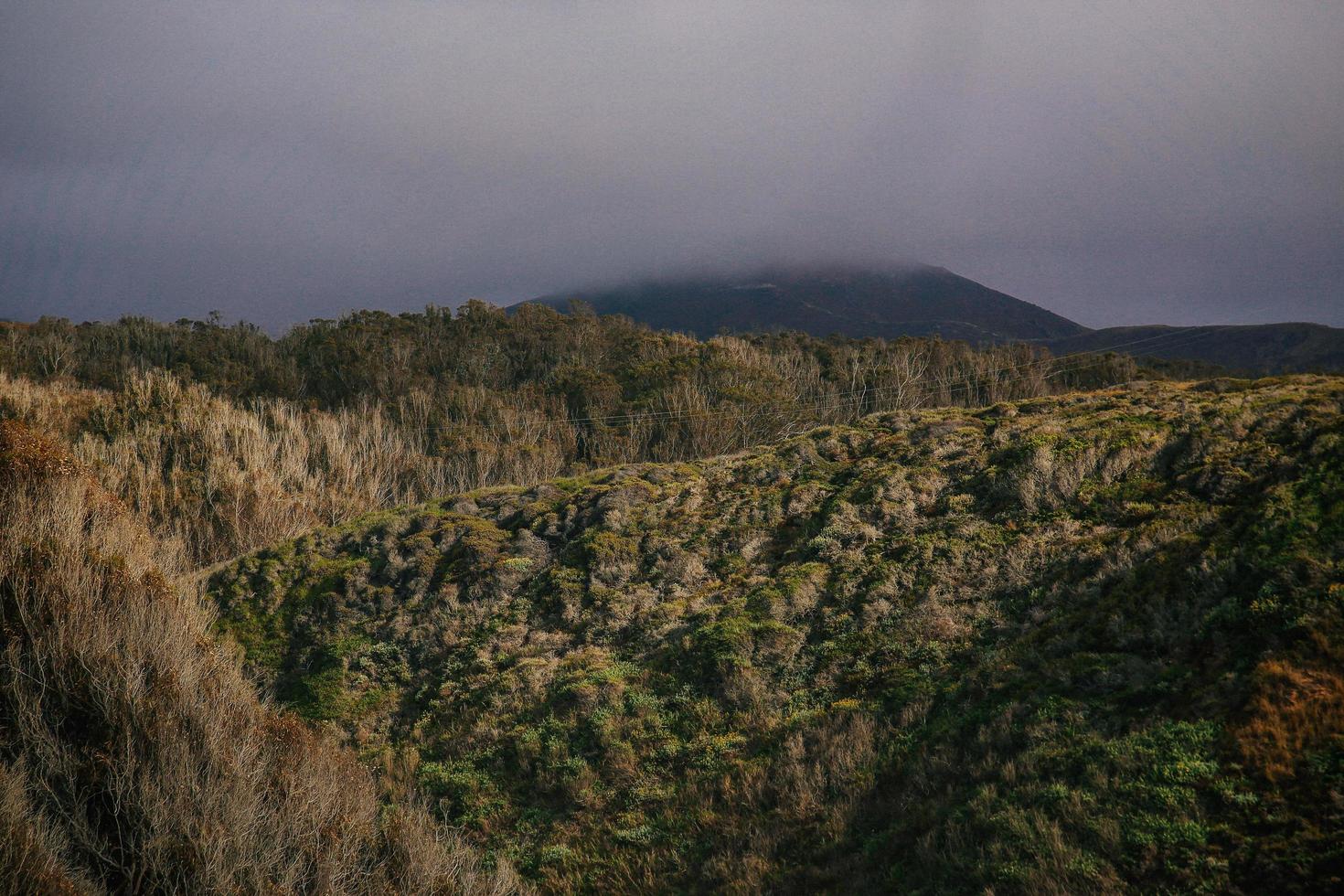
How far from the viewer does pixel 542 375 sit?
43.8 meters

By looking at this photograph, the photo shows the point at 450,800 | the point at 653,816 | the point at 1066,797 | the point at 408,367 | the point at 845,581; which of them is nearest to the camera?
the point at 1066,797

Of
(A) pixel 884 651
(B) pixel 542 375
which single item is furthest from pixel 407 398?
(A) pixel 884 651

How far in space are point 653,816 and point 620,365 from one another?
3283 centimetres

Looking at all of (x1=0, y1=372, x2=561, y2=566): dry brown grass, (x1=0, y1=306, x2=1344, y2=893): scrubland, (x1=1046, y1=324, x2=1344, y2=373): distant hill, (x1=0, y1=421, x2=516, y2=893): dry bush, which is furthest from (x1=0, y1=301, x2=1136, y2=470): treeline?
(x1=1046, y1=324, x2=1344, y2=373): distant hill

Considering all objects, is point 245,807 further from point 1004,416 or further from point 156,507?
point 156,507

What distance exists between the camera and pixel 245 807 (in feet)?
24.8

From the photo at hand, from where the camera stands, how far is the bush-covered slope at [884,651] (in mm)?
7035

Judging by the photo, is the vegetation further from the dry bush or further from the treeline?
the dry bush

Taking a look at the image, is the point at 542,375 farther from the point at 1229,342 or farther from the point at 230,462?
the point at 1229,342

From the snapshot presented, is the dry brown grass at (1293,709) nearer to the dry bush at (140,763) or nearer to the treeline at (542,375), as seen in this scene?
the dry bush at (140,763)

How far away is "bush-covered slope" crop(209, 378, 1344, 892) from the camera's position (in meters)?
7.04

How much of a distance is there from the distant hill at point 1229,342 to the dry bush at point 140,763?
89897 millimetres

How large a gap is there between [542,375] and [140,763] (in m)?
37.0

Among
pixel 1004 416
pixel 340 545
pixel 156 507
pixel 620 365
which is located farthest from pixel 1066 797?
pixel 620 365
